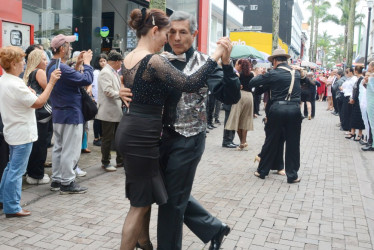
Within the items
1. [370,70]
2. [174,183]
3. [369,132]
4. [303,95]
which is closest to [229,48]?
[174,183]

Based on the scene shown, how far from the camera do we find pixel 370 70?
9031mm

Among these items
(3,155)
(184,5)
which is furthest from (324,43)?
(3,155)

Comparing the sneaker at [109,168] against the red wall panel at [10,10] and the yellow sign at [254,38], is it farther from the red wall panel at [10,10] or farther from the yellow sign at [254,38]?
the yellow sign at [254,38]

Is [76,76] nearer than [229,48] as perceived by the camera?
No

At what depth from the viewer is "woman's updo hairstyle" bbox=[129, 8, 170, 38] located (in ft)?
9.44

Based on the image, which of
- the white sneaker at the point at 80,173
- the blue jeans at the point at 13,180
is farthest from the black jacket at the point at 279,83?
the blue jeans at the point at 13,180

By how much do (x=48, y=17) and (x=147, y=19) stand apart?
10.1m

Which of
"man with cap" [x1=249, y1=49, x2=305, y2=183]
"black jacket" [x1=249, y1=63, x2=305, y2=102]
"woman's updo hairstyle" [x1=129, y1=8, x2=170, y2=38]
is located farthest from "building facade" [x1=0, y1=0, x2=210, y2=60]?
"woman's updo hairstyle" [x1=129, y1=8, x2=170, y2=38]

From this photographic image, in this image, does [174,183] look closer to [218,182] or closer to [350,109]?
[218,182]

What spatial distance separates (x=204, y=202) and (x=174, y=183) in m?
2.33

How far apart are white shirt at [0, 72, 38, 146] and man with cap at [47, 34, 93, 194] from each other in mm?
812

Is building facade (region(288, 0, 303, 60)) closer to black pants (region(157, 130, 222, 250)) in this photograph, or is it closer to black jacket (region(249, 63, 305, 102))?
black jacket (region(249, 63, 305, 102))

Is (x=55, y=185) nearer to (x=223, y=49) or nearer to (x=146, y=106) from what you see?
(x=146, y=106)

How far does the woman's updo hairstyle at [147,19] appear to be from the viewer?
2.88 meters
